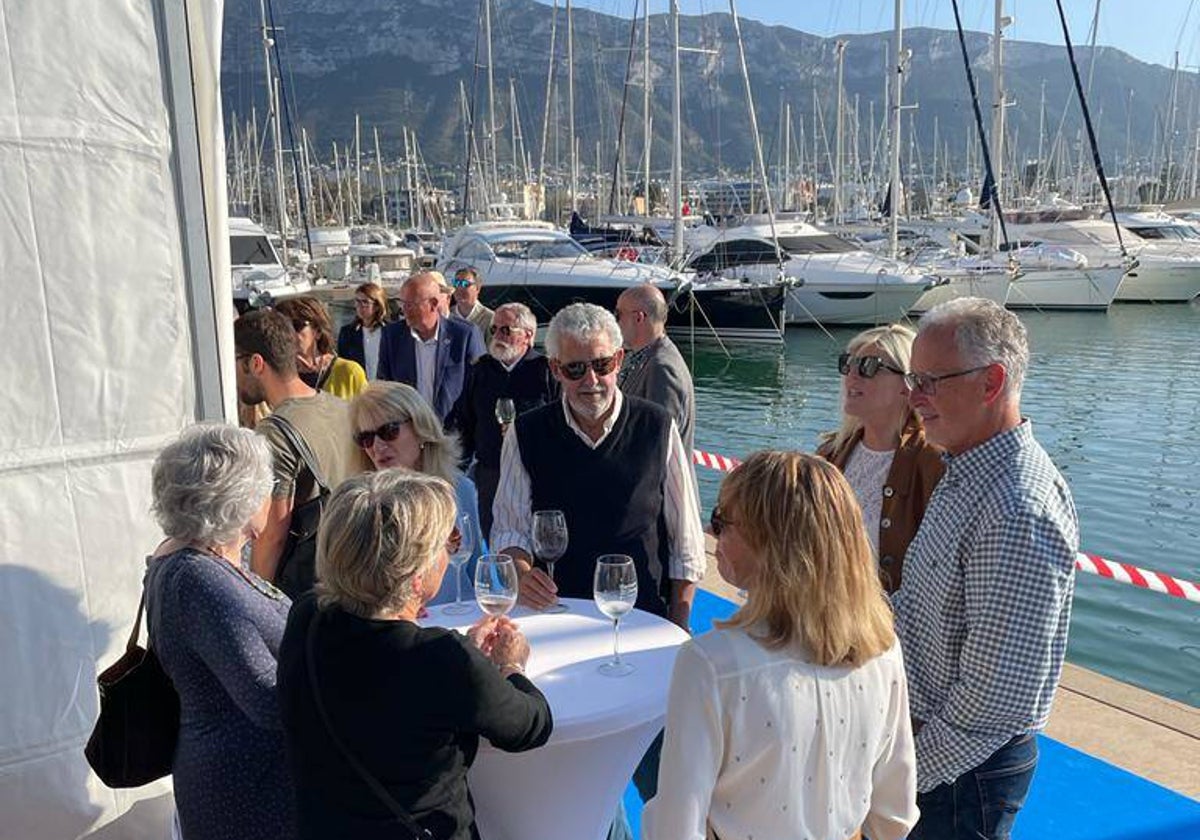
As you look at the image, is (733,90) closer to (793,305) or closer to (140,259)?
(793,305)

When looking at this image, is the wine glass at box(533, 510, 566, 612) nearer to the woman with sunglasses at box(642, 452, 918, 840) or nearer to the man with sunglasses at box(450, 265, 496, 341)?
the woman with sunglasses at box(642, 452, 918, 840)

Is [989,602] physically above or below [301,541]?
above

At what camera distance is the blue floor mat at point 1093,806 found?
117 inches

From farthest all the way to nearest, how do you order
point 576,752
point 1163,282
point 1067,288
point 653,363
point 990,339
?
point 1163,282 → point 1067,288 → point 653,363 → point 576,752 → point 990,339

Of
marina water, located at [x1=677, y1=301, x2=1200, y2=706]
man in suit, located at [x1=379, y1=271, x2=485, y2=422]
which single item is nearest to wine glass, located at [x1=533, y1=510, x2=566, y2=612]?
man in suit, located at [x1=379, y1=271, x2=485, y2=422]

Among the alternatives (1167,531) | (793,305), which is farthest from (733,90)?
(1167,531)

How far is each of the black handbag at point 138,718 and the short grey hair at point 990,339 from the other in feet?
6.09

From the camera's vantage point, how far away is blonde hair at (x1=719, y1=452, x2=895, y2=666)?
158 centimetres

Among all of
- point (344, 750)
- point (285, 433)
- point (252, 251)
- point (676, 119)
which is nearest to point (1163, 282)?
point (676, 119)

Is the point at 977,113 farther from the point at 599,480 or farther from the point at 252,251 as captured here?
the point at 599,480

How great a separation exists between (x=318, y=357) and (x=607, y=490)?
2.59 m

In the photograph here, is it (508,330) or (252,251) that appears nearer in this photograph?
(508,330)

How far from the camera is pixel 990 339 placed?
6.44 feet

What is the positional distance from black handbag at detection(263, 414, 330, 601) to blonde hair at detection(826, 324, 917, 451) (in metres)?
1.65
